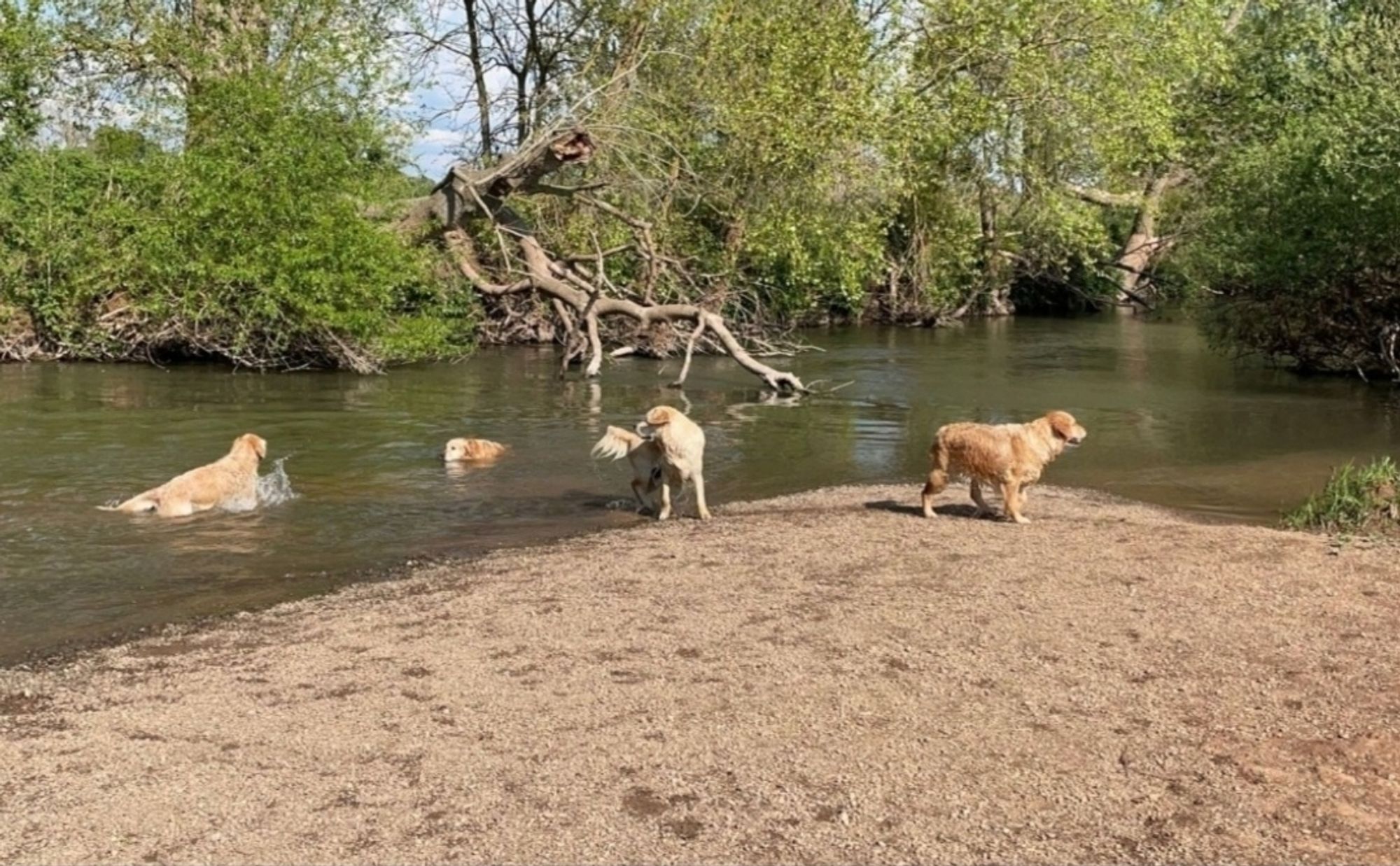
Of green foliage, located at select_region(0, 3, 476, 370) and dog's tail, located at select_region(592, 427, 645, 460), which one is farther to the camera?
green foliage, located at select_region(0, 3, 476, 370)

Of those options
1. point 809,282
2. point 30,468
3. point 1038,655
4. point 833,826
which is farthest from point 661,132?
point 833,826

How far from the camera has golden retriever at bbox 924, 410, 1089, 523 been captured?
11500 millimetres

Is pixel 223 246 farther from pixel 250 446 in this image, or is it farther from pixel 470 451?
pixel 250 446

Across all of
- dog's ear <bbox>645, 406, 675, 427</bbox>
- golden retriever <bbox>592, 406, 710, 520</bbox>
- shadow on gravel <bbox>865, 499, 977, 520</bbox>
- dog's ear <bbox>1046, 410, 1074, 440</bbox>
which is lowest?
shadow on gravel <bbox>865, 499, 977, 520</bbox>

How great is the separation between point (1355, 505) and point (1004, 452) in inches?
128

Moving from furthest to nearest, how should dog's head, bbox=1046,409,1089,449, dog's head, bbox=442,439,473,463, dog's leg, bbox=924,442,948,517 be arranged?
dog's head, bbox=442,439,473,463 < dog's leg, bbox=924,442,948,517 < dog's head, bbox=1046,409,1089,449

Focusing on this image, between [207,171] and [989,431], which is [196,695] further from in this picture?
[207,171]

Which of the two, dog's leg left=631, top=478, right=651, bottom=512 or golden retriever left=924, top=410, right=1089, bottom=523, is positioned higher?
golden retriever left=924, top=410, right=1089, bottom=523

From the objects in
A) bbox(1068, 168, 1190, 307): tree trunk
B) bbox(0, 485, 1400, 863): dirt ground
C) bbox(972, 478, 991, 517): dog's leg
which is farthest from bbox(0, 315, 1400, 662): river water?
bbox(1068, 168, 1190, 307): tree trunk

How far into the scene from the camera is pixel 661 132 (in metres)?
28.9

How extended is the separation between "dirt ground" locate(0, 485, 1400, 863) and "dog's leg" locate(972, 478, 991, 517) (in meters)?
2.20

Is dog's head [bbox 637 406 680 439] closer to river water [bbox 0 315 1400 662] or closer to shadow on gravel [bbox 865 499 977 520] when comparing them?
river water [bbox 0 315 1400 662]

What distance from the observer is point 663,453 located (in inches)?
481

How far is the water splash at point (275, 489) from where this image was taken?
13234 millimetres
